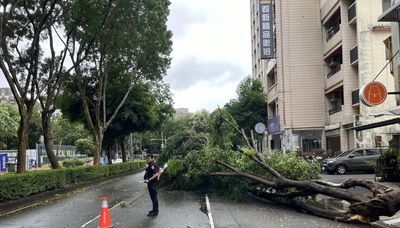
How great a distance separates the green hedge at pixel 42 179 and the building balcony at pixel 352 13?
20.9m

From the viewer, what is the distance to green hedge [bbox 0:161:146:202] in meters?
19.5

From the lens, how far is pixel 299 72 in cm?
4522

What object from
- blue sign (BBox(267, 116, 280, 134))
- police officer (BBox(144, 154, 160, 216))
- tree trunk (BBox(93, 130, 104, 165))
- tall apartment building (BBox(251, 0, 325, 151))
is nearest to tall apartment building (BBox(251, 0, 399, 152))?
tall apartment building (BBox(251, 0, 325, 151))

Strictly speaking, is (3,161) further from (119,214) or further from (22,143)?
(119,214)

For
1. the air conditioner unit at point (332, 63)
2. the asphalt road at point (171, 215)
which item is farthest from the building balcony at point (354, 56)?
the asphalt road at point (171, 215)

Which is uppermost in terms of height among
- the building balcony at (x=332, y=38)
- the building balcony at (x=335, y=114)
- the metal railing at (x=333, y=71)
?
the building balcony at (x=332, y=38)

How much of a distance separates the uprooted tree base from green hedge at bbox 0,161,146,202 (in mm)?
8269

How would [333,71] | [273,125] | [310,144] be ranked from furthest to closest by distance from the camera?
[273,125] → [310,144] → [333,71]

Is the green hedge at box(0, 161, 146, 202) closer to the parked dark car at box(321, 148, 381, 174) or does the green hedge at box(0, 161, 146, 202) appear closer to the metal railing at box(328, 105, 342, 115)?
the parked dark car at box(321, 148, 381, 174)

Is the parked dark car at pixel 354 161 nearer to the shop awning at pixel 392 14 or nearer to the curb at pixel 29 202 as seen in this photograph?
the shop awning at pixel 392 14

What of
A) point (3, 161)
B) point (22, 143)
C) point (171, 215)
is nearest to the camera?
point (171, 215)

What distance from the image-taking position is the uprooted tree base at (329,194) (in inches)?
428

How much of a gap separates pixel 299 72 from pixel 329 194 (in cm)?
3339

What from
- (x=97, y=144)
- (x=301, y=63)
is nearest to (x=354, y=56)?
(x=301, y=63)
